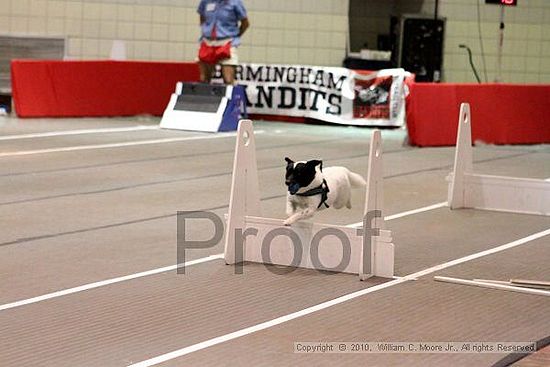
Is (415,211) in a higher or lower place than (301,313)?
higher

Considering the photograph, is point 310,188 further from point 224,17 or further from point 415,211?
point 224,17

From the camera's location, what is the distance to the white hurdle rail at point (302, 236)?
679 cm

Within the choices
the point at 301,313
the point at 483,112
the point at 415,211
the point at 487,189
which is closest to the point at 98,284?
the point at 301,313

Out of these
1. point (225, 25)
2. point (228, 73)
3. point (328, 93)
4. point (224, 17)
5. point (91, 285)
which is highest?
point (224, 17)

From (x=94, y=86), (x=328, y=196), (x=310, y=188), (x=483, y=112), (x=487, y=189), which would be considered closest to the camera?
(x=310, y=188)

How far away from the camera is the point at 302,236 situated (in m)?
6.95

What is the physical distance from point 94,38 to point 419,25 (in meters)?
6.60

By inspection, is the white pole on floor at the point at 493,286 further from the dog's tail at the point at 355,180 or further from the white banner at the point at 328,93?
the white banner at the point at 328,93

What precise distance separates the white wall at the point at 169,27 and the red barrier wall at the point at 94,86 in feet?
10.4

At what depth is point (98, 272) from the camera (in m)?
6.72

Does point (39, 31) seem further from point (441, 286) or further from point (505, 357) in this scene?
point (505, 357)

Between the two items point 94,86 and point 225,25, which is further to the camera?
point 94,86

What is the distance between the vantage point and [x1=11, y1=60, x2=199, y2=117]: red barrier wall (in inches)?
664

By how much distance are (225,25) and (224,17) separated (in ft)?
0.39
